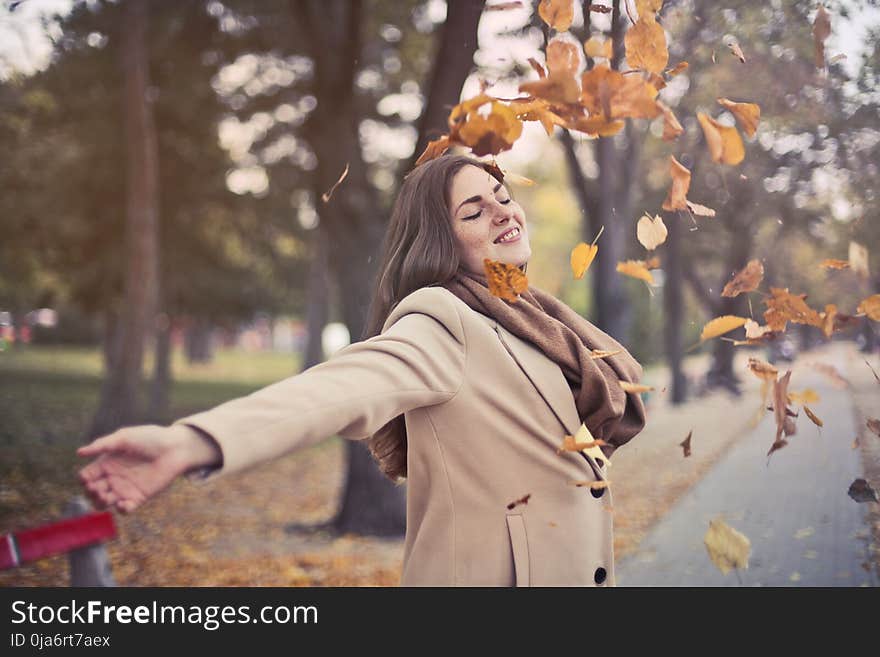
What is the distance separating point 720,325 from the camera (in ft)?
7.81

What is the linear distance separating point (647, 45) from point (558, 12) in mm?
265

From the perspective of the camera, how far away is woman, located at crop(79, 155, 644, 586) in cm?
195

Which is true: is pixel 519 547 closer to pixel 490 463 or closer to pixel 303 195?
pixel 490 463

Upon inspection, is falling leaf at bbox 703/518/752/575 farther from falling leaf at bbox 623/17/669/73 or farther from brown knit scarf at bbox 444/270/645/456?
falling leaf at bbox 623/17/669/73

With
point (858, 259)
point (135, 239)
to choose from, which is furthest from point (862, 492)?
point (135, 239)

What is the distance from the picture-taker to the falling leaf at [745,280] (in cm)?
243

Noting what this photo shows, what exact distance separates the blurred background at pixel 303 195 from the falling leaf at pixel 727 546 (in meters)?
0.53

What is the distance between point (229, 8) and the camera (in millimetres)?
11875

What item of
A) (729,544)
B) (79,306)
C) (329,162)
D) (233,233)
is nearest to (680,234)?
(233,233)

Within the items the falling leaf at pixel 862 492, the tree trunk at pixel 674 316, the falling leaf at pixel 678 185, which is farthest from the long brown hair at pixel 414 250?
the tree trunk at pixel 674 316

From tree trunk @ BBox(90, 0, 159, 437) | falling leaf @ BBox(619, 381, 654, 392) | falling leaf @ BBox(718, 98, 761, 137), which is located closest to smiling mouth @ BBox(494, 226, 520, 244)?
falling leaf @ BBox(619, 381, 654, 392)

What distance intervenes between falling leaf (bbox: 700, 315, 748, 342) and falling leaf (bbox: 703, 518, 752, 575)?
52cm

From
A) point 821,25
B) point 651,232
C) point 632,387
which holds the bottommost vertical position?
point 632,387

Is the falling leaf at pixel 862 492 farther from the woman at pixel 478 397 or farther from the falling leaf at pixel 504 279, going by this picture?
the falling leaf at pixel 504 279
